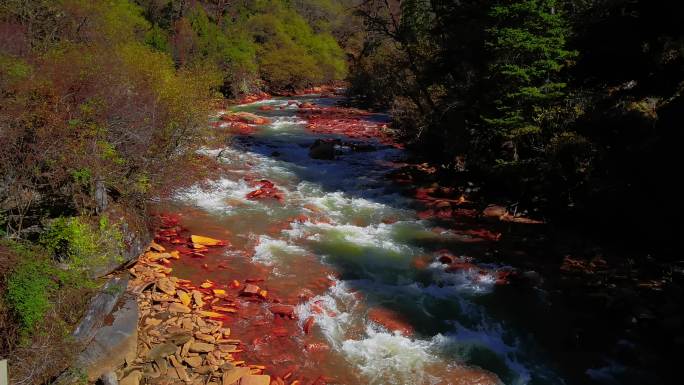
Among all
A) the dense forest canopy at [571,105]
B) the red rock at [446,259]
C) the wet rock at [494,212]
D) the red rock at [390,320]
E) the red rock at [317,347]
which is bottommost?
the red rock at [317,347]

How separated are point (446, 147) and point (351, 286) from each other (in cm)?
933

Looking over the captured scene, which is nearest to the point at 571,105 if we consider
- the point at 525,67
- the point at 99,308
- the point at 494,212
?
the point at 525,67

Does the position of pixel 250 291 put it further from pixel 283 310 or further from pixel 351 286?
pixel 351 286

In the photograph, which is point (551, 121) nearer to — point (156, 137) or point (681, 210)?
point (681, 210)

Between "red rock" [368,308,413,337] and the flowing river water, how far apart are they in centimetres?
4

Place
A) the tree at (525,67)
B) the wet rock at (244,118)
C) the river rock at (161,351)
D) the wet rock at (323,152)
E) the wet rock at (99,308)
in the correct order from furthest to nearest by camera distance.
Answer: the wet rock at (244,118)
the wet rock at (323,152)
the tree at (525,67)
the river rock at (161,351)
the wet rock at (99,308)

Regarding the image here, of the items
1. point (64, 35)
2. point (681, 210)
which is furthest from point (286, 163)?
point (681, 210)

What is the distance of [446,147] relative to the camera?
1755 cm

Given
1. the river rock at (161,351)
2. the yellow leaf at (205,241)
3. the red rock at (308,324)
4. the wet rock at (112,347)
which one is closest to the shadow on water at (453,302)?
the red rock at (308,324)

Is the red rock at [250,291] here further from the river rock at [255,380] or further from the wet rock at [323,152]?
the wet rock at [323,152]

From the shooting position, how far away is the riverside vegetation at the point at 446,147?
7375 millimetres

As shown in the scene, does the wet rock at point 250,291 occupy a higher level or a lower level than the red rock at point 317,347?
higher

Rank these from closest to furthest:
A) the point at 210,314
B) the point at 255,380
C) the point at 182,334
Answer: the point at 255,380, the point at 182,334, the point at 210,314

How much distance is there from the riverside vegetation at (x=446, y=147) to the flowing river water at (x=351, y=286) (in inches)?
25.4
